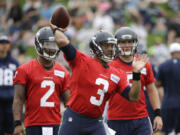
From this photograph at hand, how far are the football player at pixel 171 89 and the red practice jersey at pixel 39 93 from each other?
181 inches

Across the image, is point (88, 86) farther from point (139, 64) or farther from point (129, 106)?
point (129, 106)

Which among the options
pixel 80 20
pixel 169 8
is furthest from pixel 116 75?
pixel 169 8

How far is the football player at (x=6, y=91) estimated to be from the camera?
998 centimetres

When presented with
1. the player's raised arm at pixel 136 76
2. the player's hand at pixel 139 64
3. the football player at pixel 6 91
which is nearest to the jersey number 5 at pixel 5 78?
the football player at pixel 6 91

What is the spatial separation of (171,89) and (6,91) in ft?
12.1

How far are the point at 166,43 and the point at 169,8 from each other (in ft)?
8.09

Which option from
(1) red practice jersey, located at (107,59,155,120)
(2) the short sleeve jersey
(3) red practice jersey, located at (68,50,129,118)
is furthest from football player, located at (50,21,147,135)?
(2) the short sleeve jersey

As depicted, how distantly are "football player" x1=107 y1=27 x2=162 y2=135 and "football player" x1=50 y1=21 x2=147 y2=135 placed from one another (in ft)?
3.29

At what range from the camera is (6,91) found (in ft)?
32.8

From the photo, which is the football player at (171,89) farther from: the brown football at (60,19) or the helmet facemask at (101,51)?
the brown football at (60,19)

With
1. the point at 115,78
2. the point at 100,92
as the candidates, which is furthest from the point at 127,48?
the point at 100,92

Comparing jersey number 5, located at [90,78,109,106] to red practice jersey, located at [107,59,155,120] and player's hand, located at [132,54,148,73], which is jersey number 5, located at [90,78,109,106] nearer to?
player's hand, located at [132,54,148,73]

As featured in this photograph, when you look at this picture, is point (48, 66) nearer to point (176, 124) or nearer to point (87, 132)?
point (87, 132)

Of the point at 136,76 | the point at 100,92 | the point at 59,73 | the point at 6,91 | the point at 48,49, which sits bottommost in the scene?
the point at 6,91
